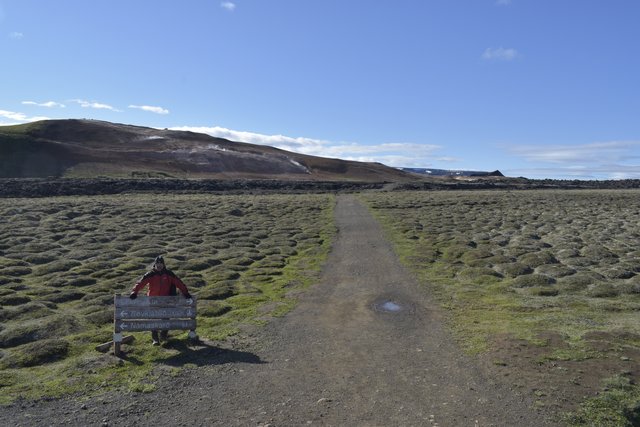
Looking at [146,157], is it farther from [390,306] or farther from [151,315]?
[151,315]

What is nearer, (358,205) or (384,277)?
(384,277)

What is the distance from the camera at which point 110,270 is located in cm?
2656

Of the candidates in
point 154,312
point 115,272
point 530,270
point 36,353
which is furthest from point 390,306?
point 115,272

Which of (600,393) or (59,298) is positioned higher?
(600,393)

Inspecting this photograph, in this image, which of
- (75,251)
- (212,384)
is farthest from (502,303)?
(75,251)

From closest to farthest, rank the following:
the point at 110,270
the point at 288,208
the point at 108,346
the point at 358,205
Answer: the point at 108,346 → the point at 110,270 → the point at 288,208 → the point at 358,205

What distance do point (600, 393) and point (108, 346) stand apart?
1260cm

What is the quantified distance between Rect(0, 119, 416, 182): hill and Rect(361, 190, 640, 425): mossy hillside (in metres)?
63.8

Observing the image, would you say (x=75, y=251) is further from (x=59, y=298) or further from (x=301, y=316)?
(x=301, y=316)

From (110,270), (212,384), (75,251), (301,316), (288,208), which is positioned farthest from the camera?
(288,208)

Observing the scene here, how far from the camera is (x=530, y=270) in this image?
26062 millimetres

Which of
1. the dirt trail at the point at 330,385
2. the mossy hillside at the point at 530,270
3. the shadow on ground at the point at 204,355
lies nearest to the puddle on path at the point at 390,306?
the dirt trail at the point at 330,385

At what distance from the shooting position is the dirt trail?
10711 mm

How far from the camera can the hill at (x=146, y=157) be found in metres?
96.4
